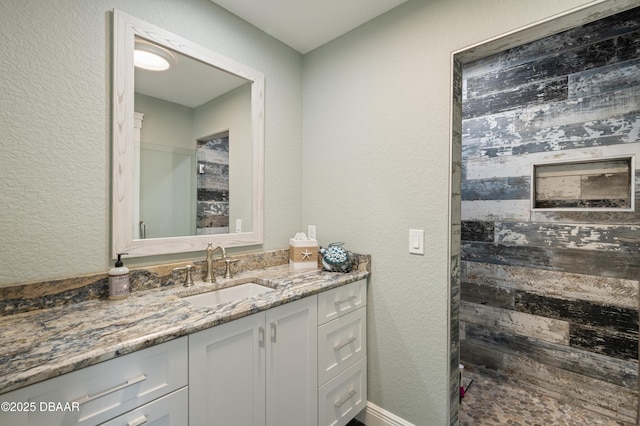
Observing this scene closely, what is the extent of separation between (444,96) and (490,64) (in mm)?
1283

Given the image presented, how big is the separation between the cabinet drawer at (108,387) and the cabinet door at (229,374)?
0.20 ft

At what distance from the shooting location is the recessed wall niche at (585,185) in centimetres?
185

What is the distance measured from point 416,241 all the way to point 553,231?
1.26m

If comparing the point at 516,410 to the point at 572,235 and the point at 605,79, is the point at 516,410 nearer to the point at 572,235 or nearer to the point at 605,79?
the point at 572,235

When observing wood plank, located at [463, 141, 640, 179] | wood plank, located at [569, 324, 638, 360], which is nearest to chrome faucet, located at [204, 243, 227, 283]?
wood plank, located at [463, 141, 640, 179]

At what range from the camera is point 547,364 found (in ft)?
6.92

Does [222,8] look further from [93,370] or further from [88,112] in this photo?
[93,370]

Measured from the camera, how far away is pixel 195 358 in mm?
1007

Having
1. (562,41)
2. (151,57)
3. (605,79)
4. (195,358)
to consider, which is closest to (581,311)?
(605,79)

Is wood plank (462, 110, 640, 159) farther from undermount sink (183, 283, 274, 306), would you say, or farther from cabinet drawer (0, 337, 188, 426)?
cabinet drawer (0, 337, 188, 426)

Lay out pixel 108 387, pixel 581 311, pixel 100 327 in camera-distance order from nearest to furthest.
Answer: pixel 108 387 → pixel 100 327 → pixel 581 311

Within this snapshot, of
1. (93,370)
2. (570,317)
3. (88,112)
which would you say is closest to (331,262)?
(93,370)

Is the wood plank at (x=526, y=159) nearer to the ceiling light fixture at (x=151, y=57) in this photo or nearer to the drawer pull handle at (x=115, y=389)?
the ceiling light fixture at (x=151, y=57)

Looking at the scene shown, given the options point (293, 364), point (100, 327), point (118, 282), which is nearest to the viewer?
point (100, 327)
